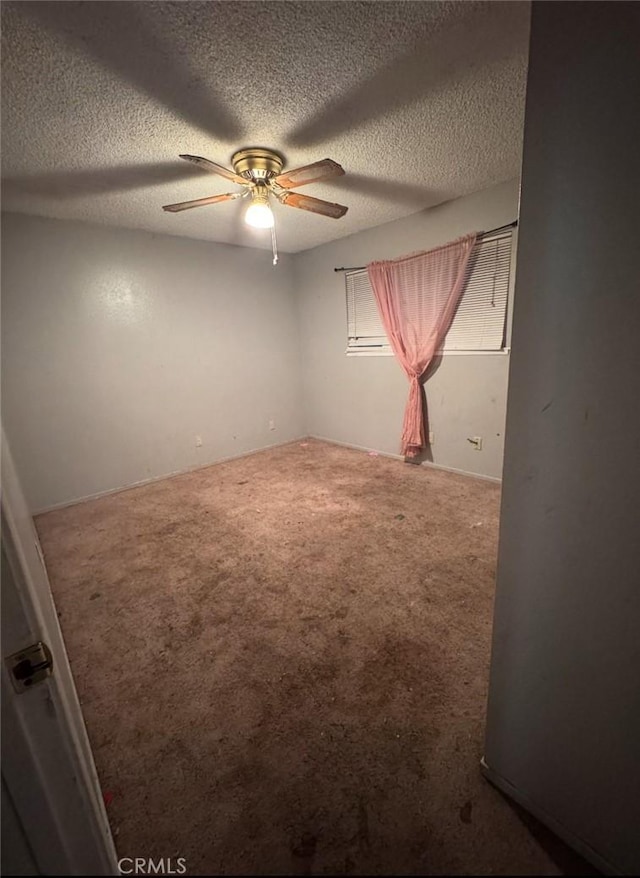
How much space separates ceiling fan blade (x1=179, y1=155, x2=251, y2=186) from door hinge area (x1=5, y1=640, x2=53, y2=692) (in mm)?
1859

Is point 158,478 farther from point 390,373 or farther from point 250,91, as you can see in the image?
point 250,91

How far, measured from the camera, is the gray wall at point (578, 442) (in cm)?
57

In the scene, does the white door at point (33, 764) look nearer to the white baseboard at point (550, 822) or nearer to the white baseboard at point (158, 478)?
the white baseboard at point (550, 822)

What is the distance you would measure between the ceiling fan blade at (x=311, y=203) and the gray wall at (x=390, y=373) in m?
1.19

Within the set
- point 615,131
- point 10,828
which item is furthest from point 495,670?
point 615,131

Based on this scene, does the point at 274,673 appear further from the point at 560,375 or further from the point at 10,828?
the point at 560,375

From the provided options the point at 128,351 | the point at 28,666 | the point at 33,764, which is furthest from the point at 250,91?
the point at 128,351

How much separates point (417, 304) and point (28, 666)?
3.37 meters

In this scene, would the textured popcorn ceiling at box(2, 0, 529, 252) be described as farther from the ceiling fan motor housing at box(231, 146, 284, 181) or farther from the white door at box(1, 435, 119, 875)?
the white door at box(1, 435, 119, 875)

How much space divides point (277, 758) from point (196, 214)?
11.0ft

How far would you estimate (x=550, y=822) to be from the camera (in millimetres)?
879

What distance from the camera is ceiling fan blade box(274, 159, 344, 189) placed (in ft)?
5.46

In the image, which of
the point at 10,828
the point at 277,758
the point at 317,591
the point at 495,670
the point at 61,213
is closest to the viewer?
the point at 10,828

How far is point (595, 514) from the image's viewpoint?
67 centimetres
